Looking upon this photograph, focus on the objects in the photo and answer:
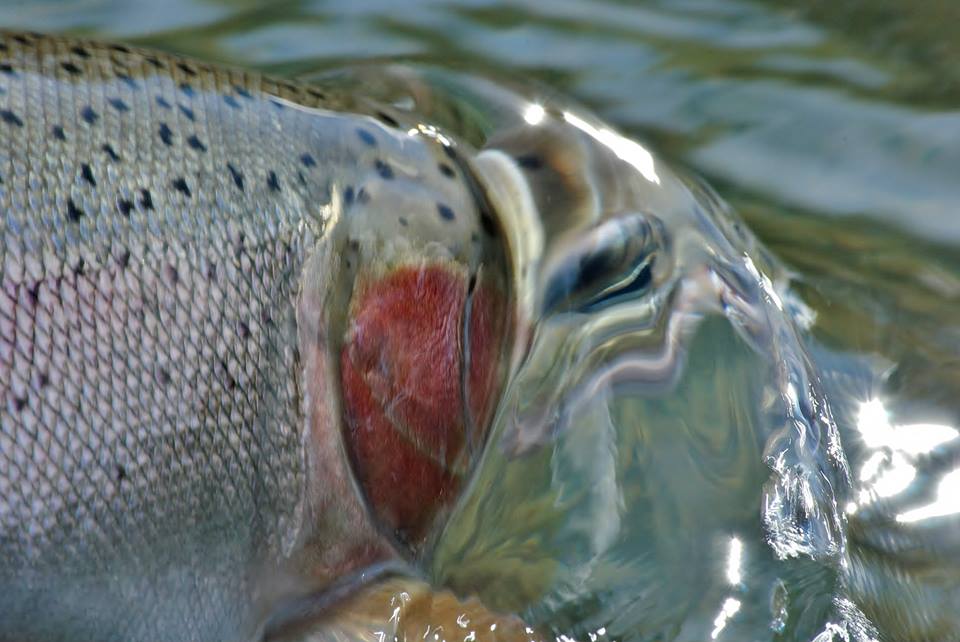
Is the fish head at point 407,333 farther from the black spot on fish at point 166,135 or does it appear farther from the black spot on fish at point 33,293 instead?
the black spot on fish at point 33,293

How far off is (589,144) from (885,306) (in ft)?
2.55

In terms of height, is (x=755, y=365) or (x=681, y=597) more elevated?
(x=755, y=365)

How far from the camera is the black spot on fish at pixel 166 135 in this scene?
173 cm

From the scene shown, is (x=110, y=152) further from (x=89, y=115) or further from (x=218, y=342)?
(x=218, y=342)

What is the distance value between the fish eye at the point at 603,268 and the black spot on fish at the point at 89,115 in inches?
27.2

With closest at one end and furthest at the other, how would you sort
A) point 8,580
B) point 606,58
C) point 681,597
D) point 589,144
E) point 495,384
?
point 8,580, point 681,597, point 495,384, point 589,144, point 606,58

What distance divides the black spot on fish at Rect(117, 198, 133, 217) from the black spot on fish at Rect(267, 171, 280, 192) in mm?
198

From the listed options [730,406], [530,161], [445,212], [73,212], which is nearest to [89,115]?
[73,212]

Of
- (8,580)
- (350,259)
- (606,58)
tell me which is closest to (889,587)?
(350,259)

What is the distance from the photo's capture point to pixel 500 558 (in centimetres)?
→ 185

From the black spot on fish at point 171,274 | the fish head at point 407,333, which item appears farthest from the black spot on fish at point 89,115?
the fish head at point 407,333

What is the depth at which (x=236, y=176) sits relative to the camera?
1745 millimetres

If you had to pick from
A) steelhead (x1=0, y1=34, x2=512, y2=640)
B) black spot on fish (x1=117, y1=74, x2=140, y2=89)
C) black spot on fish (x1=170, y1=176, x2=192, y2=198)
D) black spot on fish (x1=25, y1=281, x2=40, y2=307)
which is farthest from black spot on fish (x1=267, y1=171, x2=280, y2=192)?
black spot on fish (x1=25, y1=281, x2=40, y2=307)

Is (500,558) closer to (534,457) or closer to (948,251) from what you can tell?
(534,457)
